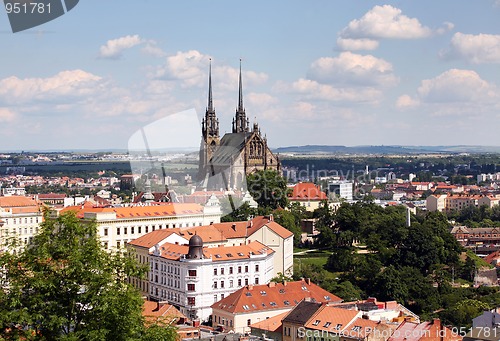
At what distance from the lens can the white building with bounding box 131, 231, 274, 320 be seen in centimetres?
5109

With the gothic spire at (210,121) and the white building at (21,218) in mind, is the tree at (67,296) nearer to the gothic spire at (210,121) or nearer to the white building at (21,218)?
the white building at (21,218)

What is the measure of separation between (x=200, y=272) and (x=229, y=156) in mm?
50644

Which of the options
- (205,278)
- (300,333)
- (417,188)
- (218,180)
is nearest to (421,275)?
(205,278)

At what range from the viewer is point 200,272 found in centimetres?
5134

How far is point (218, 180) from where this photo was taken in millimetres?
99312

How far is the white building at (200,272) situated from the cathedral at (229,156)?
129ft

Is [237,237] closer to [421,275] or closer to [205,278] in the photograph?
[205,278]

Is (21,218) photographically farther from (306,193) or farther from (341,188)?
(341,188)

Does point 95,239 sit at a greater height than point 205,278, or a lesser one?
greater

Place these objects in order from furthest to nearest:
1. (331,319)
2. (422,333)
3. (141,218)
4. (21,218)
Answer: (21,218) → (141,218) → (331,319) → (422,333)


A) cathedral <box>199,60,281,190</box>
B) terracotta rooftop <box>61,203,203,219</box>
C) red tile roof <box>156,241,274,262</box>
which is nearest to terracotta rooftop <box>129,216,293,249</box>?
red tile roof <box>156,241,274,262</box>

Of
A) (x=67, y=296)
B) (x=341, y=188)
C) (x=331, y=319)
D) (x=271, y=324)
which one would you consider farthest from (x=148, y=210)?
(x=341, y=188)

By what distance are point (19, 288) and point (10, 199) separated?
55322 millimetres
